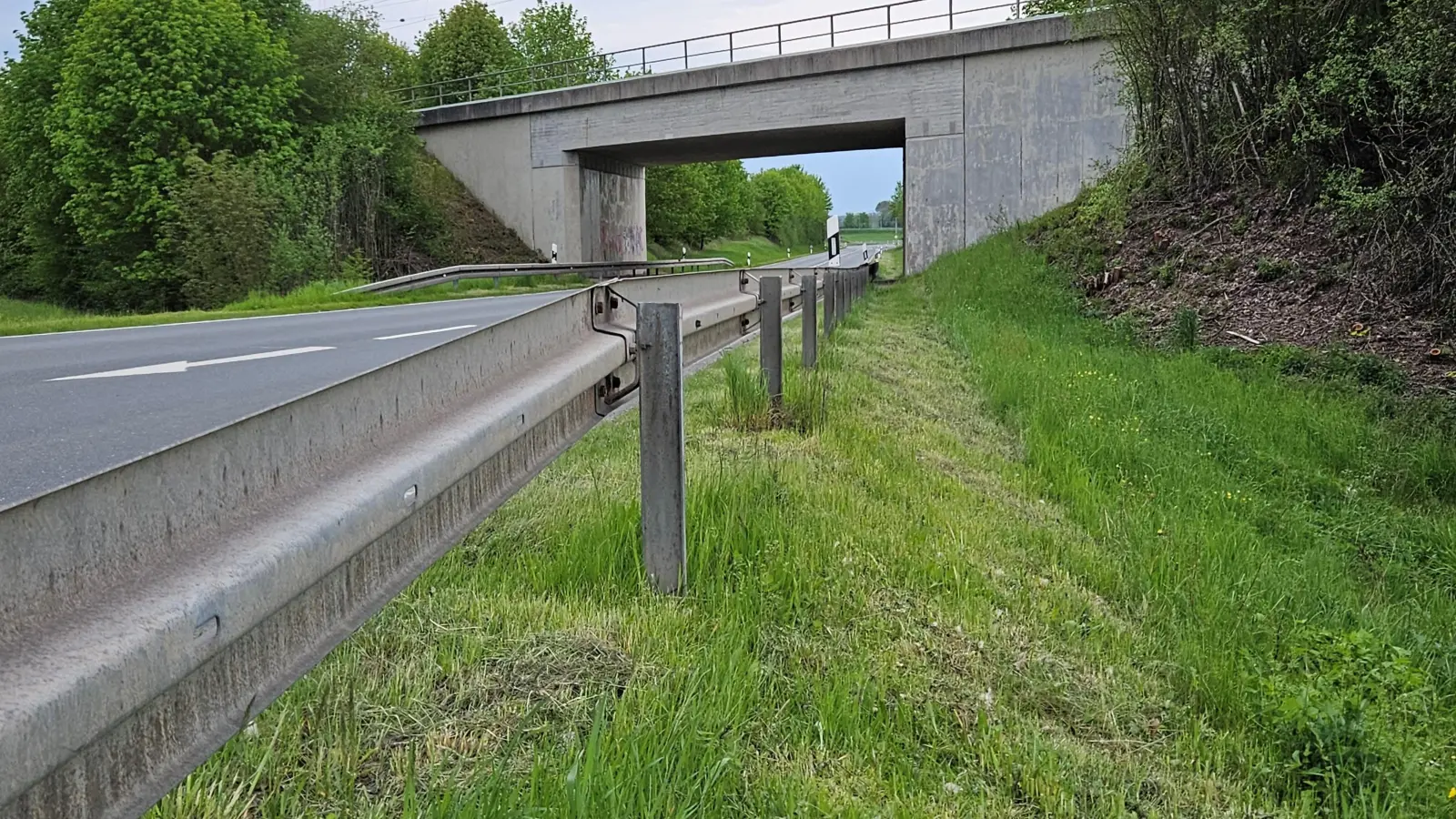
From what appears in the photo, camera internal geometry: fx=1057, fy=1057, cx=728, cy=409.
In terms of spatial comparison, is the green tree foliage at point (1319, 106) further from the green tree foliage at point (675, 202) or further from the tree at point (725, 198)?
the tree at point (725, 198)

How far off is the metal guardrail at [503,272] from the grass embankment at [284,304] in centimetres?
21

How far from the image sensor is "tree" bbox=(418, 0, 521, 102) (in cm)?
6019

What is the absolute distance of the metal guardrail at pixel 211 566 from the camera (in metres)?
0.88

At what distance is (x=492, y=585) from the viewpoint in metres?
3.24

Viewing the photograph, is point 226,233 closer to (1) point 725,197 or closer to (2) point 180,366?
(2) point 180,366

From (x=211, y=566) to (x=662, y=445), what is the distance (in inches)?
81.2

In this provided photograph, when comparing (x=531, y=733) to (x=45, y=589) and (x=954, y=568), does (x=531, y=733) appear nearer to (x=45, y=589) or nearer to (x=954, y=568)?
(x=45, y=589)

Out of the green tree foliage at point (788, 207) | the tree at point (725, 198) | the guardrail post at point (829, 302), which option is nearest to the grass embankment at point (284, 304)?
the guardrail post at point (829, 302)

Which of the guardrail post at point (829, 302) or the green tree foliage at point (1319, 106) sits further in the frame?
the guardrail post at point (829, 302)

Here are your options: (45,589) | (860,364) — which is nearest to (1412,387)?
(860,364)

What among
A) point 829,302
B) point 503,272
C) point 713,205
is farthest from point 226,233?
point 713,205

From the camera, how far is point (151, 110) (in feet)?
97.7

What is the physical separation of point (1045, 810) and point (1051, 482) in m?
3.50

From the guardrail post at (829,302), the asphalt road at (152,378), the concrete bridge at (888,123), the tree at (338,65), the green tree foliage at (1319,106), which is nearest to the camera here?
the asphalt road at (152,378)
